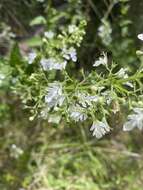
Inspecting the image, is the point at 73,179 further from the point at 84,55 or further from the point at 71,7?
the point at 71,7

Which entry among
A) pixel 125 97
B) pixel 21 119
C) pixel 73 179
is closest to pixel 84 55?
pixel 21 119

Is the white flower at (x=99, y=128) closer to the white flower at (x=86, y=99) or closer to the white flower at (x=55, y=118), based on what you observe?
the white flower at (x=86, y=99)

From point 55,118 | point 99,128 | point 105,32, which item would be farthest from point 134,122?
point 105,32

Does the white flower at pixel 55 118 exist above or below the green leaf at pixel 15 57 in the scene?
below

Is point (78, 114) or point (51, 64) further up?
point (51, 64)

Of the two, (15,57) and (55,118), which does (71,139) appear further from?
(55,118)

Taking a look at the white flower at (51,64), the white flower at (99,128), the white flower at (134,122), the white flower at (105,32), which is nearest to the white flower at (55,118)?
the white flower at (51,64)
